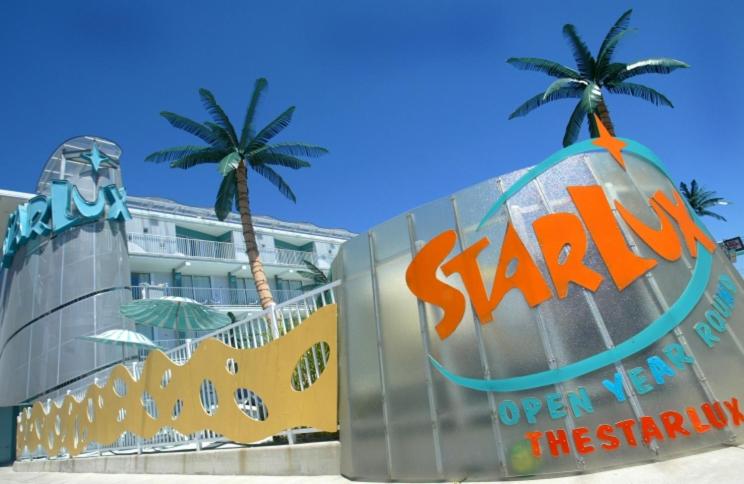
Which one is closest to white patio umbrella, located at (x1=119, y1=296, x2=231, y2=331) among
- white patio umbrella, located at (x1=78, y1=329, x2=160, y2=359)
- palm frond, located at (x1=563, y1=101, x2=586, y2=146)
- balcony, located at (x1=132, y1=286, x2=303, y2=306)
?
white patio umbrella, located at (x1=78, y1=329, x2=160, y2=359)

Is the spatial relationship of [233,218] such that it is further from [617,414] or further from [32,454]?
[617,414]

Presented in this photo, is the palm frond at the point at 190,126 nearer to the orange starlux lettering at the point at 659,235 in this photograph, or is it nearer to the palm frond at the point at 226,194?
the palm frond at the point at 226,194

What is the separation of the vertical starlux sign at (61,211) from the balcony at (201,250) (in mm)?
3605

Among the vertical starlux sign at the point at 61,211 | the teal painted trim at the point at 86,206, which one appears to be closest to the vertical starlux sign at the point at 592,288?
the teal painted trim at the point at 86,206

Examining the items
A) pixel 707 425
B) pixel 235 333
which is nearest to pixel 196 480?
pixel 235 333

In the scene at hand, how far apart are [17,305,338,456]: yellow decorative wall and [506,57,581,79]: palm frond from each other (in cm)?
1717

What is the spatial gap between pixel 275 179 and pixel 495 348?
52.7 ft

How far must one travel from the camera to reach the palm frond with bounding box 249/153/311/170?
19.0m

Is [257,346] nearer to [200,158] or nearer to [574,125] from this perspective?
[200,158]

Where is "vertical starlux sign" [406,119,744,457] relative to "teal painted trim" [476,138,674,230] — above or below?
below

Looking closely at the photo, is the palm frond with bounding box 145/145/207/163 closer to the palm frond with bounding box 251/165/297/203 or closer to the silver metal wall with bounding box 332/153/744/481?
the palm frond with bounding box 251/165/297/203

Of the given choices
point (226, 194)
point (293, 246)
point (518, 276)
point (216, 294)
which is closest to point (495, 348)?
point (518, 276)

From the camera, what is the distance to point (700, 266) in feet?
16.7

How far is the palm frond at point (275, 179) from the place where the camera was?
19.5m
